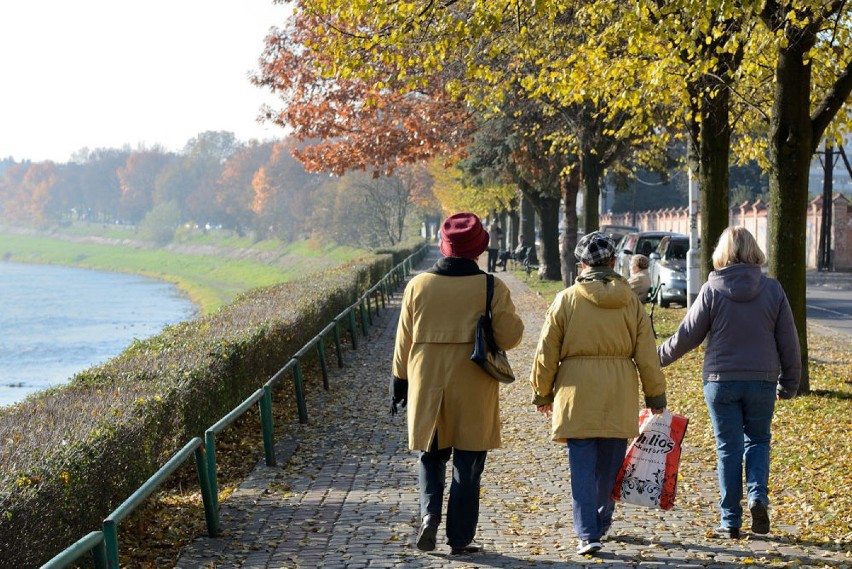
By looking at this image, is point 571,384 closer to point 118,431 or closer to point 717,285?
point 717,285

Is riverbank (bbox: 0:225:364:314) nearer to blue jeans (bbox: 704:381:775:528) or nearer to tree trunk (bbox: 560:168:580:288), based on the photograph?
tree trunk (bbox: 560:168:580:288)

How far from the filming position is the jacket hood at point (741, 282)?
677 centimetres

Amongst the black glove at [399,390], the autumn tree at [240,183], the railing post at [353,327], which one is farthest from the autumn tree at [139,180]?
the black glove at [399,390]

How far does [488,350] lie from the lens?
6445 millimetres

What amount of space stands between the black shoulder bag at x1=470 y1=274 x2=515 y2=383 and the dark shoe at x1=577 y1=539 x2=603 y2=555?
981mm

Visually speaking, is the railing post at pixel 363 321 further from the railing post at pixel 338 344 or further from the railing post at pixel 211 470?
the railing post at pixel 211 470

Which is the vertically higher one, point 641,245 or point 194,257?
point 641,245

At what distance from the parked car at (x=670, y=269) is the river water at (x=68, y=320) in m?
11.5

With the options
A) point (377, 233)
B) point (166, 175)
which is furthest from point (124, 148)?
point (377, 233)

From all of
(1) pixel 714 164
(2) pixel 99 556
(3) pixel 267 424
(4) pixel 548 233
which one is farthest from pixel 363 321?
(2) pixel 99 556

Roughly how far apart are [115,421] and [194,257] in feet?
364

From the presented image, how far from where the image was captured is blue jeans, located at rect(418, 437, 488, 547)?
6.61 meters

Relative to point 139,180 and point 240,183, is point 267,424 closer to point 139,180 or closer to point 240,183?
point 240,183

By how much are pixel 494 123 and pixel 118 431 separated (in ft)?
72.0
